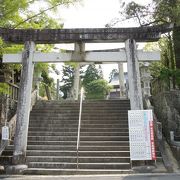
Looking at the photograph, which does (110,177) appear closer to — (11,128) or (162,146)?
(162,146)

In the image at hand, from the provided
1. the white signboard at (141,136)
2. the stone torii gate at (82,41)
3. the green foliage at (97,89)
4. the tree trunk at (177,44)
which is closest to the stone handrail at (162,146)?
the white signboard at (141,136)

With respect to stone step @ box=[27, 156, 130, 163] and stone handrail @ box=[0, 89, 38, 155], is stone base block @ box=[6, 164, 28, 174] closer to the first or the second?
stone step @ box=[27, 156, 130, 163]

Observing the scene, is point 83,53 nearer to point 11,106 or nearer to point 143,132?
point 143,132

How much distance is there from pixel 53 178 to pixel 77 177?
703 millimetres

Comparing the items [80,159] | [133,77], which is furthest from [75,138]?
[133,77]

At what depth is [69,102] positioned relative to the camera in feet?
54.5

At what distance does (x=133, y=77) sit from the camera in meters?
11.3

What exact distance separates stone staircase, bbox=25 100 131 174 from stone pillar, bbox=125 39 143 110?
181 centimetres

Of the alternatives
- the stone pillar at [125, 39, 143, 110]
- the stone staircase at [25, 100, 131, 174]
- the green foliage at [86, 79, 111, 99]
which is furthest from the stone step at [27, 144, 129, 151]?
the green foliage at [86, 79, 111, 99]

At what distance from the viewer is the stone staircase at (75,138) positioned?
10602mm

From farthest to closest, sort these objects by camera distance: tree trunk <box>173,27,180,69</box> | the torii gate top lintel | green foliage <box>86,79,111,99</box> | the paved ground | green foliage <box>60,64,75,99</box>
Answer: green foliage <box>60,64,75,99</box> < green foliage <box>86,79,111,99</box> < tree trunk <box>173,27,180,69</box> < the torii gate top lintel < the paved ground

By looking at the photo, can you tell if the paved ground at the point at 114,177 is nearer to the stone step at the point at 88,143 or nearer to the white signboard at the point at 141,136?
the white signboard at the point at 141,136

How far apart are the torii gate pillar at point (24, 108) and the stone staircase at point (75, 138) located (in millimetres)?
523

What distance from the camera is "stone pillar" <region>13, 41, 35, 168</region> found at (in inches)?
423
